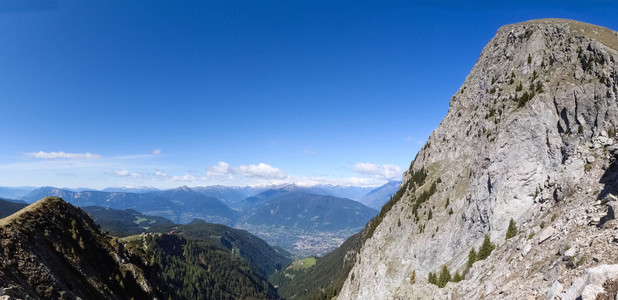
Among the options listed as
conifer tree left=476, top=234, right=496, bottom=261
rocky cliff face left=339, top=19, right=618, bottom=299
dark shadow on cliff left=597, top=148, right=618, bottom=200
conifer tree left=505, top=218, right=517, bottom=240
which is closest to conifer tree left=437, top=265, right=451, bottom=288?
rocky cliff face left=339, top=19, right=618, bottom=299

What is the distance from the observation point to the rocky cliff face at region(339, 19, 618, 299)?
26000 millimetres

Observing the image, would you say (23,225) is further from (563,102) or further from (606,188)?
(563,102)

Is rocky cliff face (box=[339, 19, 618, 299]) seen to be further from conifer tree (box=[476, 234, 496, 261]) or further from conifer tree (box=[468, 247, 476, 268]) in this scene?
conifer tree (box=[468, 247, 476, 268])

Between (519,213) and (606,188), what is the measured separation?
58.4ft

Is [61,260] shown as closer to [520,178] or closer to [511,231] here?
A: [511,231]

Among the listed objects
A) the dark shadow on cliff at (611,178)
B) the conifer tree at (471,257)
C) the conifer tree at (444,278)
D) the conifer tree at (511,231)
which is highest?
the dark shadow on cliff at (611,178)

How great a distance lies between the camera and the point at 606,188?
27688 millimetres

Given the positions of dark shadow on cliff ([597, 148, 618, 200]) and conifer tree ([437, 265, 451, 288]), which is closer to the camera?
dark shadow on cliff ([597, 148, 618, 200])

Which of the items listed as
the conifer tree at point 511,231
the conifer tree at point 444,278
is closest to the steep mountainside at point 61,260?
the conifer tree at point 444,278

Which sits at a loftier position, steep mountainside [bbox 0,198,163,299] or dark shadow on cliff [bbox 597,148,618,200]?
dark shadow on cliff [bbox 597,148,618,200]

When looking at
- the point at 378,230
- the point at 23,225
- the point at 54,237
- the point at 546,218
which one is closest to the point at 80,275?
the point at 54,237

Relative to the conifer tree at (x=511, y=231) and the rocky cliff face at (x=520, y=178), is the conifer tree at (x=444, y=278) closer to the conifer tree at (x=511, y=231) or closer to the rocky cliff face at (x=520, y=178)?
the rocky cliff face at (x=520, y=178)

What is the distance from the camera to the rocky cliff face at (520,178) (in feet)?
85.3

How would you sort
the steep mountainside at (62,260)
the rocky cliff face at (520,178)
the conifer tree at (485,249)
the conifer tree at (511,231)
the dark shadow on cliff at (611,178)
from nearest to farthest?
the rocky cliff face at (520,178), the dark shadow on cliff at (611,178), the steep mountainside at (62,260), the conifer tree at (511,231), the conifer tree at (485,249)
